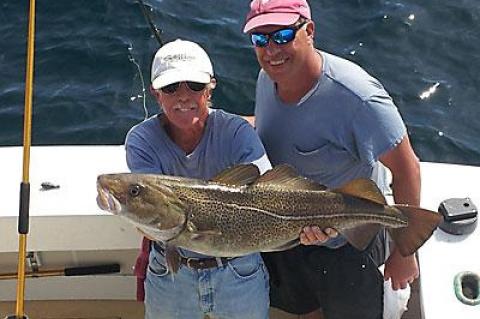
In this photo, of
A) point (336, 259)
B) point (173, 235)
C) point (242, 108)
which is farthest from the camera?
point (242, 108)

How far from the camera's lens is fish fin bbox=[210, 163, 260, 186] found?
3213 mm

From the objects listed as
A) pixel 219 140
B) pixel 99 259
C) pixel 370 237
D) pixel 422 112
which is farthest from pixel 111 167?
pixel 422 112

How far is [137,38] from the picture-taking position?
27.4 feet

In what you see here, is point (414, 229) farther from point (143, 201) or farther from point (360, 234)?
point (143, 201)

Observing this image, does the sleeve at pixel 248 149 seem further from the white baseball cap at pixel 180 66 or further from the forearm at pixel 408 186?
the forearm at pixel 408 186

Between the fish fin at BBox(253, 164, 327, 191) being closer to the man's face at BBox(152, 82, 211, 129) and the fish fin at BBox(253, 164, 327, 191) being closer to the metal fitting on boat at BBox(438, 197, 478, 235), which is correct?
the man's face at BBox(152, 82, 211, 129)

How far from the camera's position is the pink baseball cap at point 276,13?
133 inches

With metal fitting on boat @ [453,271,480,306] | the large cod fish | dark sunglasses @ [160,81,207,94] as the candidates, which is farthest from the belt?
metal fitting on boat @ [453,271,480,306]

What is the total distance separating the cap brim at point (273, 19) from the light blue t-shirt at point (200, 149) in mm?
397

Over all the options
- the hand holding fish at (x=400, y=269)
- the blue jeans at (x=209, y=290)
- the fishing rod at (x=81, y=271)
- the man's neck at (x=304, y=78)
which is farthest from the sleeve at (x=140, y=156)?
the fishing rod at (x=81, y=271)

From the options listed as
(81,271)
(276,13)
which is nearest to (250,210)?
(276,13)

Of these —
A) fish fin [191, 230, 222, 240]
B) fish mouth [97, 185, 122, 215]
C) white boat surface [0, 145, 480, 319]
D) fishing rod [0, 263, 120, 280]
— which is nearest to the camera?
fish mouth [97, 185, 122, 215]

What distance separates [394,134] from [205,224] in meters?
0.86

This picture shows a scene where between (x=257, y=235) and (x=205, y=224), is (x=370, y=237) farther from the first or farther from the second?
(x=205, y=224)
